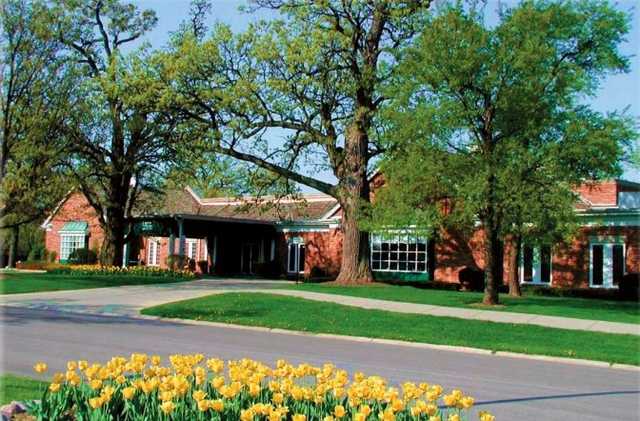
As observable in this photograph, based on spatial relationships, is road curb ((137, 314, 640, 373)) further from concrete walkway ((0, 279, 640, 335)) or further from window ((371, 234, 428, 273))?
window ((371, 234, 428, 273))

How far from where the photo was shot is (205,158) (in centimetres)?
3378

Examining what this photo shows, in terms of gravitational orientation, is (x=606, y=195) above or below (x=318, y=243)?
above

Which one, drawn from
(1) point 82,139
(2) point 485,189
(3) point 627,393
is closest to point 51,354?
(3) point 627,393

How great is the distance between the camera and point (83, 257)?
4841cm

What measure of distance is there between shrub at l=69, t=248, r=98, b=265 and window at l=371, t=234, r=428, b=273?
19553 mm

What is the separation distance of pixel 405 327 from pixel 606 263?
17.5 m

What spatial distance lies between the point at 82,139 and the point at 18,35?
1711 centimetres

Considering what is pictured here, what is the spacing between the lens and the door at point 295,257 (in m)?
44.2

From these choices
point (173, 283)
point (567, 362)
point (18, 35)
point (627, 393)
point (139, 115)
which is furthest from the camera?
point (139, 115)

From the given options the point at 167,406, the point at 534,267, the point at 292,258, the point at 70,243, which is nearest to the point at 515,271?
the point at 534,267

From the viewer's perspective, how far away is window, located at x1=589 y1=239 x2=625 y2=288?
3195 centimetres

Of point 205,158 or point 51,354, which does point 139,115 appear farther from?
point 51,354

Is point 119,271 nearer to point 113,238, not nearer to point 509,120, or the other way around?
Result: point 113,238

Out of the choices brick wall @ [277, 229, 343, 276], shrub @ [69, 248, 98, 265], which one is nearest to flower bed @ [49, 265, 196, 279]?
brick wall @ [277, 229, 343, 276]
